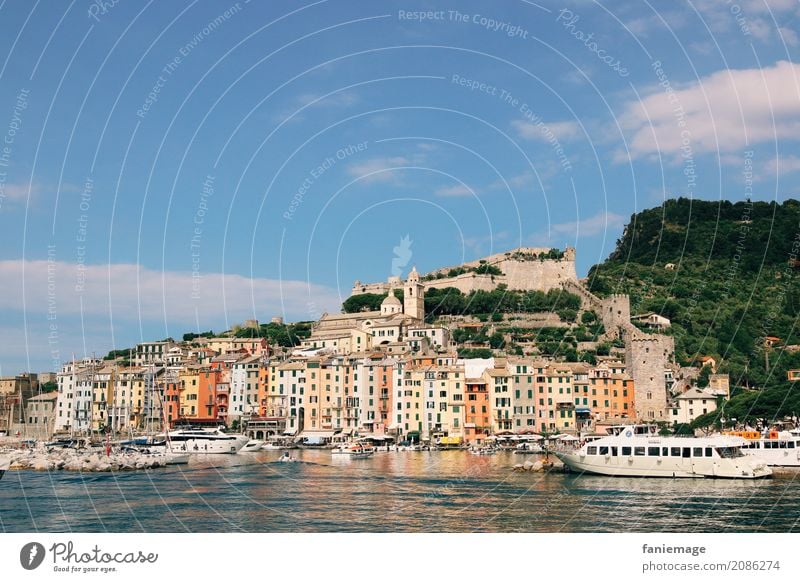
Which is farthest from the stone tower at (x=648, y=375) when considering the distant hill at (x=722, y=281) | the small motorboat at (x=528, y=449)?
the small motorboat at (x=528, y=449)

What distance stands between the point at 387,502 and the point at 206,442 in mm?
21225

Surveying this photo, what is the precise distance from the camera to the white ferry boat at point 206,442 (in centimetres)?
3884

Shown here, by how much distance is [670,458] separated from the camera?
26531mm

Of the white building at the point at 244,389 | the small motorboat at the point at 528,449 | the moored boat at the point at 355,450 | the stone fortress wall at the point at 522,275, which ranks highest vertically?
the stone fortress wall at the point at 522,275

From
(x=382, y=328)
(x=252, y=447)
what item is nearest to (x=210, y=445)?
(x=252, y=447)

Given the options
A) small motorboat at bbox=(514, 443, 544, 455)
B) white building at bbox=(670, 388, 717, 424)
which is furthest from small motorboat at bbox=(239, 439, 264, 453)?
white building at bbox=(670, 388, 717, 424)

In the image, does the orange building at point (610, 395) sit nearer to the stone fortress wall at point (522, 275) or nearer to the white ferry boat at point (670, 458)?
the white ferry boat at point (670, 458)

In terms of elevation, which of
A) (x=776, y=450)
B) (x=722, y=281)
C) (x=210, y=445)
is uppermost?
(x=722, y=281)

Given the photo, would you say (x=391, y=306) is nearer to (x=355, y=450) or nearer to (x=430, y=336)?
(x=430, y=336)

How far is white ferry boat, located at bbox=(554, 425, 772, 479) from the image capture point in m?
26.3

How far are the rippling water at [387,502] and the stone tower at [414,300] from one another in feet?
145

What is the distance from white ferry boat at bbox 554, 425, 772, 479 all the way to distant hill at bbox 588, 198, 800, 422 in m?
13.2

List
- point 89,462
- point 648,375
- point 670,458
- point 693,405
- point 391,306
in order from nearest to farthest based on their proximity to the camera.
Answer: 1. point 670,458
2. point 89,462
3. point 693,405
4. point 648,375
5. point 391,306
